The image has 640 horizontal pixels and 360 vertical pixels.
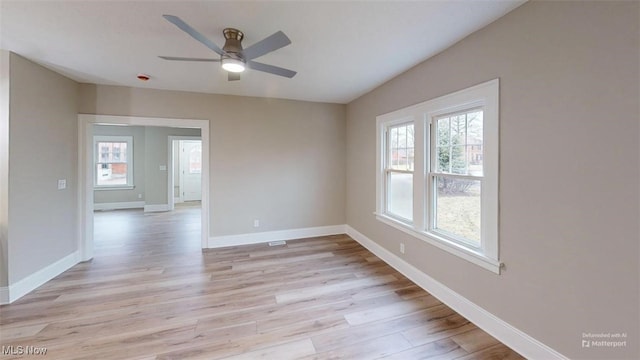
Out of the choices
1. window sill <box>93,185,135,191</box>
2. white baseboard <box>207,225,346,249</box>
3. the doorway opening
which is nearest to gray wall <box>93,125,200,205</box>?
window sill <box>93,185,135,191</box>

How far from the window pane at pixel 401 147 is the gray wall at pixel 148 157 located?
6.15m

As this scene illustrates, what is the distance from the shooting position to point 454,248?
7.98 ft

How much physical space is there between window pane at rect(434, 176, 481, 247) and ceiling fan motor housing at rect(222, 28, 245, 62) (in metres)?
2.30

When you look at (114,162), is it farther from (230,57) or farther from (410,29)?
(410,29)

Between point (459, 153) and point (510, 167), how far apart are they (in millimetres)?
593

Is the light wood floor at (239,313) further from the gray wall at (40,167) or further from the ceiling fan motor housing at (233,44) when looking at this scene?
the ceiling fan motor housing at (233,44)

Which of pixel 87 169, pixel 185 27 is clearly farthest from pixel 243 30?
pixel 87 169

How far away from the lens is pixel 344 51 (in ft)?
8.44

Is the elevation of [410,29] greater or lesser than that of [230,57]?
greater

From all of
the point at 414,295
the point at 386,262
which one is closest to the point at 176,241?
the point at 386,262

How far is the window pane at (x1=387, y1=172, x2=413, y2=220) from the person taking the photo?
10.9 feet

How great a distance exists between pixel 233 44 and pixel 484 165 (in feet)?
7.61

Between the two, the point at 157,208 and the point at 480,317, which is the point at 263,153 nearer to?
the point at 480,317

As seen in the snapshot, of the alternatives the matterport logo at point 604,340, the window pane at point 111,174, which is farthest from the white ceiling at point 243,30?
the window pane at point 111,174
